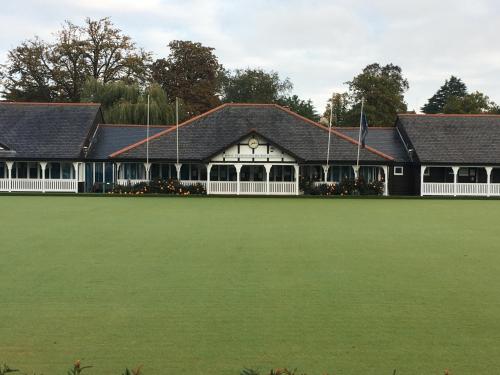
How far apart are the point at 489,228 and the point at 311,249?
22.6 feet

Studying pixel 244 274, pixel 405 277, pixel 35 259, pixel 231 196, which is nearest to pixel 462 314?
pixel 405 277

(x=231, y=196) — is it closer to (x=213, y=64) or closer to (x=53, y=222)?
(x=53, y=222)

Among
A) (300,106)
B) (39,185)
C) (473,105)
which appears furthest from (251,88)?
(39,185)

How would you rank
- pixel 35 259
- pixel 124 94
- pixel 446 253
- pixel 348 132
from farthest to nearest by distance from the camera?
pixel 124 94 < pixel 348 132 < pixel 446 253 < pixel 35 259

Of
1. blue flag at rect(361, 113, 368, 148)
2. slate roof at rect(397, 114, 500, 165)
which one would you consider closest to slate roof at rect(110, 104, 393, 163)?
blue flag at rect(361, 113, 368, 148)

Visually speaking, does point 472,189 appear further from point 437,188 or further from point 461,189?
point 437,188

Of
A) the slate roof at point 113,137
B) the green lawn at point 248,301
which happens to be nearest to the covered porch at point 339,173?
the slate roof at point 113,137

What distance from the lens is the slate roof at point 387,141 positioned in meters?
35.9

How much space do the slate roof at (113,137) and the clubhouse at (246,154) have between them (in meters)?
0.13

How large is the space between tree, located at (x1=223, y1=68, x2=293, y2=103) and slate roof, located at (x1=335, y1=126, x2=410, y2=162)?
3442cm

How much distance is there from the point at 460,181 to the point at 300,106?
118 feet

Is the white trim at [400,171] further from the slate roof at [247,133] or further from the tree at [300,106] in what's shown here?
the tree at [300,106]

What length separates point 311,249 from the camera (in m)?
11.2

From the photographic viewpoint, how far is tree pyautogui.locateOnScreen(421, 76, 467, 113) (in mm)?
86688
